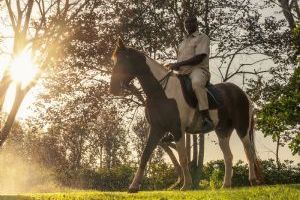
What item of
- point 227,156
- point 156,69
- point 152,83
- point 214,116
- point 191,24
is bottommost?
point 227,156

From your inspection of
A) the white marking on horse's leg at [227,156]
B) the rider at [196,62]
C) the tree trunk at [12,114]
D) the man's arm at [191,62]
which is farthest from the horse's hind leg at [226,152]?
the tree trunk at [12,114]

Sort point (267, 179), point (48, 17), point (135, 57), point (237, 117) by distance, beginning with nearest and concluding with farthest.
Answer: point (135, 57) → point (237, 117) → point (48, 17) → point (267, 179)

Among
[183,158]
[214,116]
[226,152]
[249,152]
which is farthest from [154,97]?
[249,152]

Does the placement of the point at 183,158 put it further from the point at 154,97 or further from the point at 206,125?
the point at 154,97

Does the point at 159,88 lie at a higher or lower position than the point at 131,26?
lower

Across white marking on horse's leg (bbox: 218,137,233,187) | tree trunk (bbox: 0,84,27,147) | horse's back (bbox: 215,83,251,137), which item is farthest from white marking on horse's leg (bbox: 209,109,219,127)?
tree trunk (bbox: 0,84,27,147)

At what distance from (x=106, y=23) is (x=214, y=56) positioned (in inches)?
312

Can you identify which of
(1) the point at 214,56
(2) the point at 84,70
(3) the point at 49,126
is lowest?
(3) the point at 49,126

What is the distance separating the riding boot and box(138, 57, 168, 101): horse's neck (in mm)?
1435

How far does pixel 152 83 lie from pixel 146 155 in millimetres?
1642

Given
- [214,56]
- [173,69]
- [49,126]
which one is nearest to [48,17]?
[49,126]

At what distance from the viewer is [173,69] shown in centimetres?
1202

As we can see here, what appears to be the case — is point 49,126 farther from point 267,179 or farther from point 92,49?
point 267,179

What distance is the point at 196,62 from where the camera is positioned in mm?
11898
